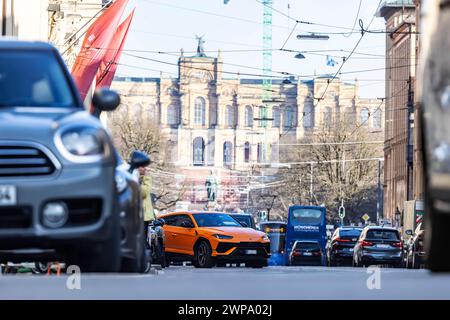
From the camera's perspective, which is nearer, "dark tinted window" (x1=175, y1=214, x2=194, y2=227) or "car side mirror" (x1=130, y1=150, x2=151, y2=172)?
"car side mirror" (x1=130, y1=150, x2=151, y2=172)

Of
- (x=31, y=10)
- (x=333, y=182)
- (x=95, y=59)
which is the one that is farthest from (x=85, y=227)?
(x=333, y=182)

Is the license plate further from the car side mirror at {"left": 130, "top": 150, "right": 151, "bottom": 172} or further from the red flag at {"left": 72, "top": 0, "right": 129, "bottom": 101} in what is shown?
the red flag at {"left": 72, "top": 0, "right": 129, "bottom": 101}

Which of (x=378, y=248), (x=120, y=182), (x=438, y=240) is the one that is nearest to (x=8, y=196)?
(x=120, y=182)

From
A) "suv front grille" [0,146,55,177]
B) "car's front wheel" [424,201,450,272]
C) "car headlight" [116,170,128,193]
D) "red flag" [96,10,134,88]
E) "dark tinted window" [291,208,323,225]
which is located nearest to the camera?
"car's front wheel" [424,201,450,272]

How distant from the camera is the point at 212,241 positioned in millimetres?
33719

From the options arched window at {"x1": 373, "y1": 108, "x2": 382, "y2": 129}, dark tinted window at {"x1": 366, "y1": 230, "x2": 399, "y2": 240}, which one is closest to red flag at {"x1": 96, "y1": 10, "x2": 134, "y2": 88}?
dark tinted window at {"x1": 366, "y1": 230, "x2": 399, "y2": 240}

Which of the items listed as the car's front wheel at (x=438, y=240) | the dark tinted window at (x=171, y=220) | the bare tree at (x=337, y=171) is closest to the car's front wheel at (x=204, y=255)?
the dark tinted window at (x=171, y=220)

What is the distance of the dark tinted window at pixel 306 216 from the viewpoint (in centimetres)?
7100

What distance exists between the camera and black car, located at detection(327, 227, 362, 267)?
57844 millimetres

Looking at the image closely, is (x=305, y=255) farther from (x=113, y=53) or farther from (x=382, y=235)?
(x=113, y=53)

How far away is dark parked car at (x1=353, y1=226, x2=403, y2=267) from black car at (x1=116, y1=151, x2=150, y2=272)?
1514 inches

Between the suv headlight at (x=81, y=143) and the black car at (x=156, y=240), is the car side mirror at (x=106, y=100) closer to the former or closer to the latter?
the suv headlight at (x=81, y=143)

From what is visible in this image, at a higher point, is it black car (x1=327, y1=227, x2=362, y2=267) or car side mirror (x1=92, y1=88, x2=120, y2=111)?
car side mirror (x1=92, y1=88, x2=120, y2=111)

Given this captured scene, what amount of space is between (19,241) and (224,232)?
25773 millimetres
